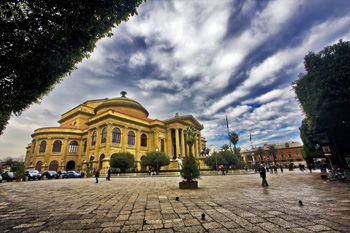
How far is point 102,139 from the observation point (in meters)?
32.3

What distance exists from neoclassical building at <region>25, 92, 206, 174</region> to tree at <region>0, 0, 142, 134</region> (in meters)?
25.1

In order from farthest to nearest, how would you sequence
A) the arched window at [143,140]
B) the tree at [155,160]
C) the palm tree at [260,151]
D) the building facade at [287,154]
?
the palm tree at [260,151], the building facade at [287,154], the arched window at [143,140], the tree at [155,160]

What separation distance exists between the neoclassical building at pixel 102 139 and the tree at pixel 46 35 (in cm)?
2513

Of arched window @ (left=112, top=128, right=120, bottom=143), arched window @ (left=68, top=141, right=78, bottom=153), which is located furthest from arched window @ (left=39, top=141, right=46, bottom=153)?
arched window @ (left=112, top=128, right=120, bottom=143)

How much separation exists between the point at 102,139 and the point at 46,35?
29506mm

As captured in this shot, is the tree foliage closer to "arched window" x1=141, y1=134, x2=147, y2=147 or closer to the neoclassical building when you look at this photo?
the neoclassical building

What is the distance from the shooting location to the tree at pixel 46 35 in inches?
209

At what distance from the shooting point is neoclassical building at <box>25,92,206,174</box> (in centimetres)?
3209

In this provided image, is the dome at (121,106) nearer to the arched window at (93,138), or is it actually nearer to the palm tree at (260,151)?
the arched window at (93,138)

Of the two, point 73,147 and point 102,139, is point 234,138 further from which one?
point 73,147

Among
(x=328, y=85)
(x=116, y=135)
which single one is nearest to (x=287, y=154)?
(x=328, y=85)

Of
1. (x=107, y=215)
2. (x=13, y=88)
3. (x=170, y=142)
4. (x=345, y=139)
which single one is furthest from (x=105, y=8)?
(x=170, y=142)

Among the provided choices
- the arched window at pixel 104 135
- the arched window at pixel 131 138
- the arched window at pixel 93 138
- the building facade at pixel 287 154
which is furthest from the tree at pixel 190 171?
the building facade at pixel 287 154

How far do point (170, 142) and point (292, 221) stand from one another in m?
40.2
